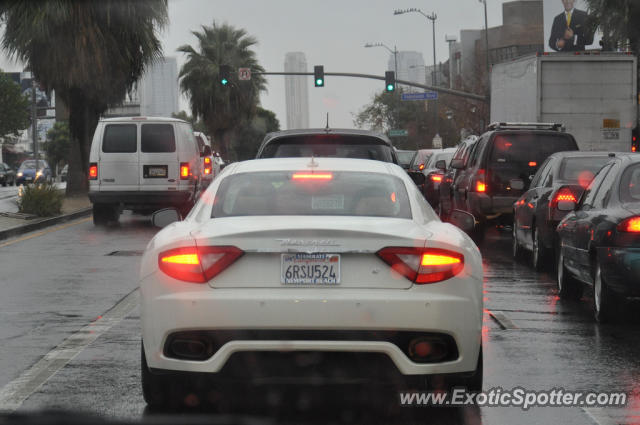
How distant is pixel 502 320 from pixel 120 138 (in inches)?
591

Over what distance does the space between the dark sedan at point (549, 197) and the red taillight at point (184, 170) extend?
31.5 feet

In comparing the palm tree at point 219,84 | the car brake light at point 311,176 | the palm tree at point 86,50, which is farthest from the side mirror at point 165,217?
the palm tree at point 219,84

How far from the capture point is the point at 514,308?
34.1 ft

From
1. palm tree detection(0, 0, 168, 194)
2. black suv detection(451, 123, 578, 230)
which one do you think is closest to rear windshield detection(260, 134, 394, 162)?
black suv detection(451, 123, 578, 230)

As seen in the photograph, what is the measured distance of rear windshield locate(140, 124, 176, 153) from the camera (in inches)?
908

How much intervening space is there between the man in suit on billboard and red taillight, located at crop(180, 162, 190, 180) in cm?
5345

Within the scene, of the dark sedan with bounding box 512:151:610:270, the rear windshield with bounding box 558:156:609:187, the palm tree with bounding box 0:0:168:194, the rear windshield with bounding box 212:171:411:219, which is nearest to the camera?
the rear windshield with bounding box 212:171:411:219

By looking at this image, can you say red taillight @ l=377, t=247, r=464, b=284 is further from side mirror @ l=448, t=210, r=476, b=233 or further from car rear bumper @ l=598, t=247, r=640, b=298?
car rear bumper @ l=598, t=247, r=640, b=298

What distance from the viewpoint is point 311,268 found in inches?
219

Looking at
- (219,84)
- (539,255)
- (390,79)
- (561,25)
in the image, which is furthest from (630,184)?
(561,25)

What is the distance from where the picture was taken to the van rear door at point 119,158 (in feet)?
74.9

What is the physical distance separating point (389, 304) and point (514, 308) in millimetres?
5177

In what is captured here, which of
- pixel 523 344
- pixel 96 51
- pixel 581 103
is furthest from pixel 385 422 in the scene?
pixel 96 51

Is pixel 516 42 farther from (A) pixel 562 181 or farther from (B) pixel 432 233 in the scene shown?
(B) pixel 432 233
